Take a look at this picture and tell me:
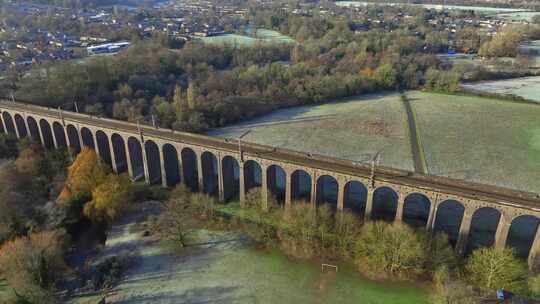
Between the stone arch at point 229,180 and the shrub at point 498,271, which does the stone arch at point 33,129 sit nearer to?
the stone arch at point 229,180

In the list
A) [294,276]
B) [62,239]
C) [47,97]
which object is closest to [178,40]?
[47,97]

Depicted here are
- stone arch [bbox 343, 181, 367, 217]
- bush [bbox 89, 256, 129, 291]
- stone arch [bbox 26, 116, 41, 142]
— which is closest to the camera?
bush [bbox 89, 256, 129, 291]

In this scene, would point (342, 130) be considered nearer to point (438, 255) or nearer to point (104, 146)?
point (438, 255)

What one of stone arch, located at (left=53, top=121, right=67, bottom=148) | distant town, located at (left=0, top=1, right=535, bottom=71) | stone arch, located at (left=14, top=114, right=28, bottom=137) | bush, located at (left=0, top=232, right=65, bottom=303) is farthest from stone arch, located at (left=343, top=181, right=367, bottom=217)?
distant town, located at (left=0, top=1, right=535, bottom=71)

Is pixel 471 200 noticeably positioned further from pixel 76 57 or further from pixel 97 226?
pixel 76 57

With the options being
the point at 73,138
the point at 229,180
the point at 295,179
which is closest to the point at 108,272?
the point at 229,180

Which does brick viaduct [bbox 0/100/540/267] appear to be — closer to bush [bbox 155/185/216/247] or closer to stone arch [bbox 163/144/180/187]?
stone arch [bbox 163/144/180/187]

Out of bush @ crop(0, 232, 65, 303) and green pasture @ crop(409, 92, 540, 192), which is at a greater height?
bush @ crop(0, 232, 65, 303)
